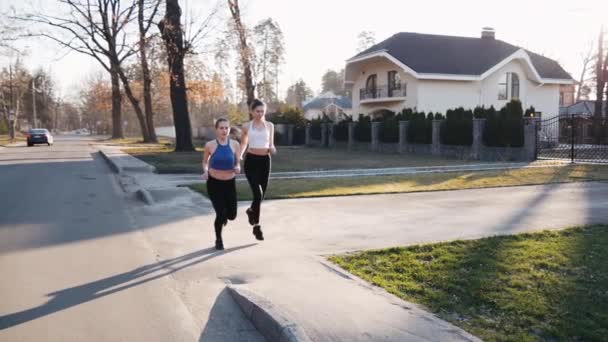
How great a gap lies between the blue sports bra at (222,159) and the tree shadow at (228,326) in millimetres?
2342

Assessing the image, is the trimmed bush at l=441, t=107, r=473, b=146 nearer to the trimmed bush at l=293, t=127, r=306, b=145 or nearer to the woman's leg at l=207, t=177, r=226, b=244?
the trimmed bush at l=293, t=127, r=306, b=145

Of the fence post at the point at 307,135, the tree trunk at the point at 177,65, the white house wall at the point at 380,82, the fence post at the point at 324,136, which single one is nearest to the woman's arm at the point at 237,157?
the tree trunk at the point at 177,65

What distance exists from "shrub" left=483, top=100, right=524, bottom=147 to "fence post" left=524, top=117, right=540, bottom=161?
310mm

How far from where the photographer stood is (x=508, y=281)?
17.6ft

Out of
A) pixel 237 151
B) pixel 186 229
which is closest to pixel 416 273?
pixel 237 151

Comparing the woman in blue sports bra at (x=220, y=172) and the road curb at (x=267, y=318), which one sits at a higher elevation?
the woman in blue sports bra at (x=220, y=172)

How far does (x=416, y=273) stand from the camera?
575 cm

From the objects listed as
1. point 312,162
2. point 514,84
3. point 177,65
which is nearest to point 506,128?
point 312,162

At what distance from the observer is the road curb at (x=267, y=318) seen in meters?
4.02

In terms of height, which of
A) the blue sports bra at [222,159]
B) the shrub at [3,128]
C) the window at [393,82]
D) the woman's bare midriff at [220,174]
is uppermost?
the window at [393,82]

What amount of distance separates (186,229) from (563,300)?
17.9ft

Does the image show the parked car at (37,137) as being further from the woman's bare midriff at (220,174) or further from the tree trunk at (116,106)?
the woman's bare midriff at (220,174)

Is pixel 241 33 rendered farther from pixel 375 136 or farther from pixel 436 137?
pixel 436 137

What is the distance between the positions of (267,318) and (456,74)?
36115 millimetres
